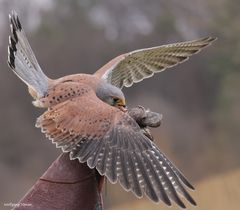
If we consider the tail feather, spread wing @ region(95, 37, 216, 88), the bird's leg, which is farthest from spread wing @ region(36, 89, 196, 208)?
spread wing @ region(95, 37, 216, 88)

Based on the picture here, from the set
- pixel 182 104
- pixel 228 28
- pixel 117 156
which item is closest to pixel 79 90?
pixel 117 156

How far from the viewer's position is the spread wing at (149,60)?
625 centimetres

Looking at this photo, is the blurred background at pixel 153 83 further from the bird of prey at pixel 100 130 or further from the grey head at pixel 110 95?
the grey head at pixel 110 95

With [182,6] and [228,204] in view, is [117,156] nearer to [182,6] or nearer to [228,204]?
[228,204]

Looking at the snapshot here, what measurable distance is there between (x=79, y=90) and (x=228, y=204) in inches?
294

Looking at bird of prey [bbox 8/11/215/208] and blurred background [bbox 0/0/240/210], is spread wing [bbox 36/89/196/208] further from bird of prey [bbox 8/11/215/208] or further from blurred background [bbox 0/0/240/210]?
blurred background [bbox 0/0/240/210]

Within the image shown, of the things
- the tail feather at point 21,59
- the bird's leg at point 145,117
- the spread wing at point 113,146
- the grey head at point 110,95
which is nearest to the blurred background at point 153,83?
the tail feather at point 21,59

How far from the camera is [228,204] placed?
12.2 metres

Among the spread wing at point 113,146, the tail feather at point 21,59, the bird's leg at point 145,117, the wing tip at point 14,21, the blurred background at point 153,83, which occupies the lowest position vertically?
the spread wing at point 113,146

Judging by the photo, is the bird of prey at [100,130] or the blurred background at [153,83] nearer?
the bird of prey at [100,130]

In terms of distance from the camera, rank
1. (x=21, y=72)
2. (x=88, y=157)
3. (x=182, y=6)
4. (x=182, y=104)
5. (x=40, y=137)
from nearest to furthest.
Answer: (x=88, y=157) < (x=21, y=72) < (x=40, y=137) < (x=182, y=104) < (x=182, y=6)

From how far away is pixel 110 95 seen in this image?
5.25 m

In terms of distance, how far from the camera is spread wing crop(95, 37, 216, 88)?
625 centimetres

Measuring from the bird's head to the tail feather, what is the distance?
52 cm
